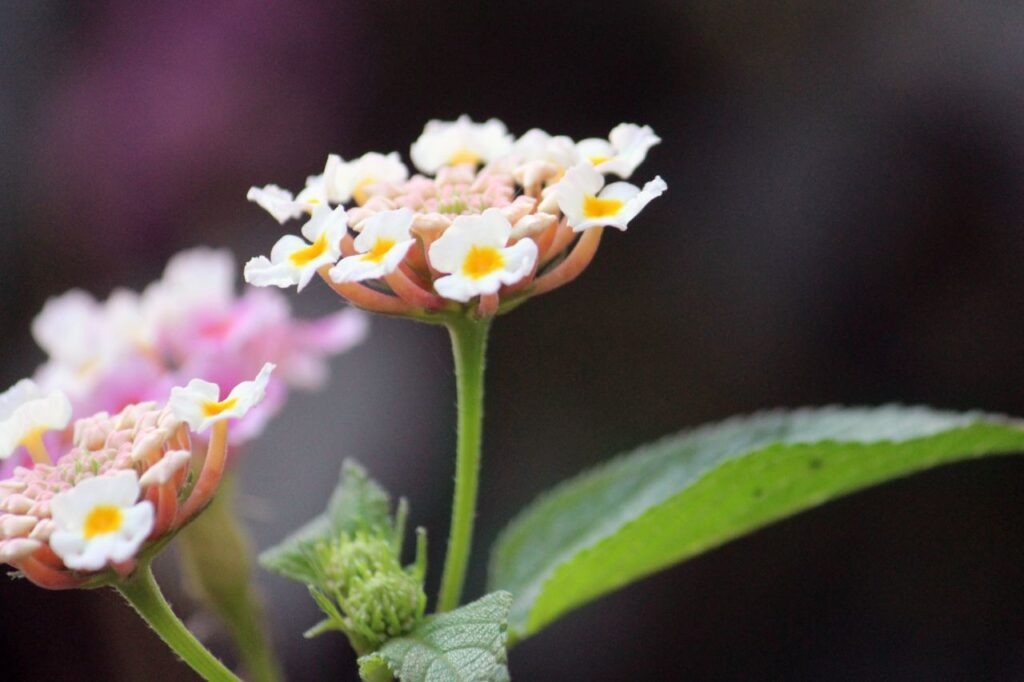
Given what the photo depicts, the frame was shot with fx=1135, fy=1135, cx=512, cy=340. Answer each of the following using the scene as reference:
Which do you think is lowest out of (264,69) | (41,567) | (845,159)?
(41,567)

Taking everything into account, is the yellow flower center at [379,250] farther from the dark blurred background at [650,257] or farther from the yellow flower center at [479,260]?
the dark blurred background at [650,257]

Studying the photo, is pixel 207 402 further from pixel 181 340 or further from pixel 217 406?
pixel 181 340

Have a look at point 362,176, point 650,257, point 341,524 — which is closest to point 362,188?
point 362,176

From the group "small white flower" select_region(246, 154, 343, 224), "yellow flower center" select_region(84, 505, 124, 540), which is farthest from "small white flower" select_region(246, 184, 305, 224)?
"yellow flower center" select_region(84, 505, 124, 540)

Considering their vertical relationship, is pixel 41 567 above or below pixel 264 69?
below

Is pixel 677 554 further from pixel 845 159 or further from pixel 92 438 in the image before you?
pixel 845 159

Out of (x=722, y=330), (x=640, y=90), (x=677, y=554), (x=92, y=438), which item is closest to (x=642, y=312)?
(x=722, y=330)
